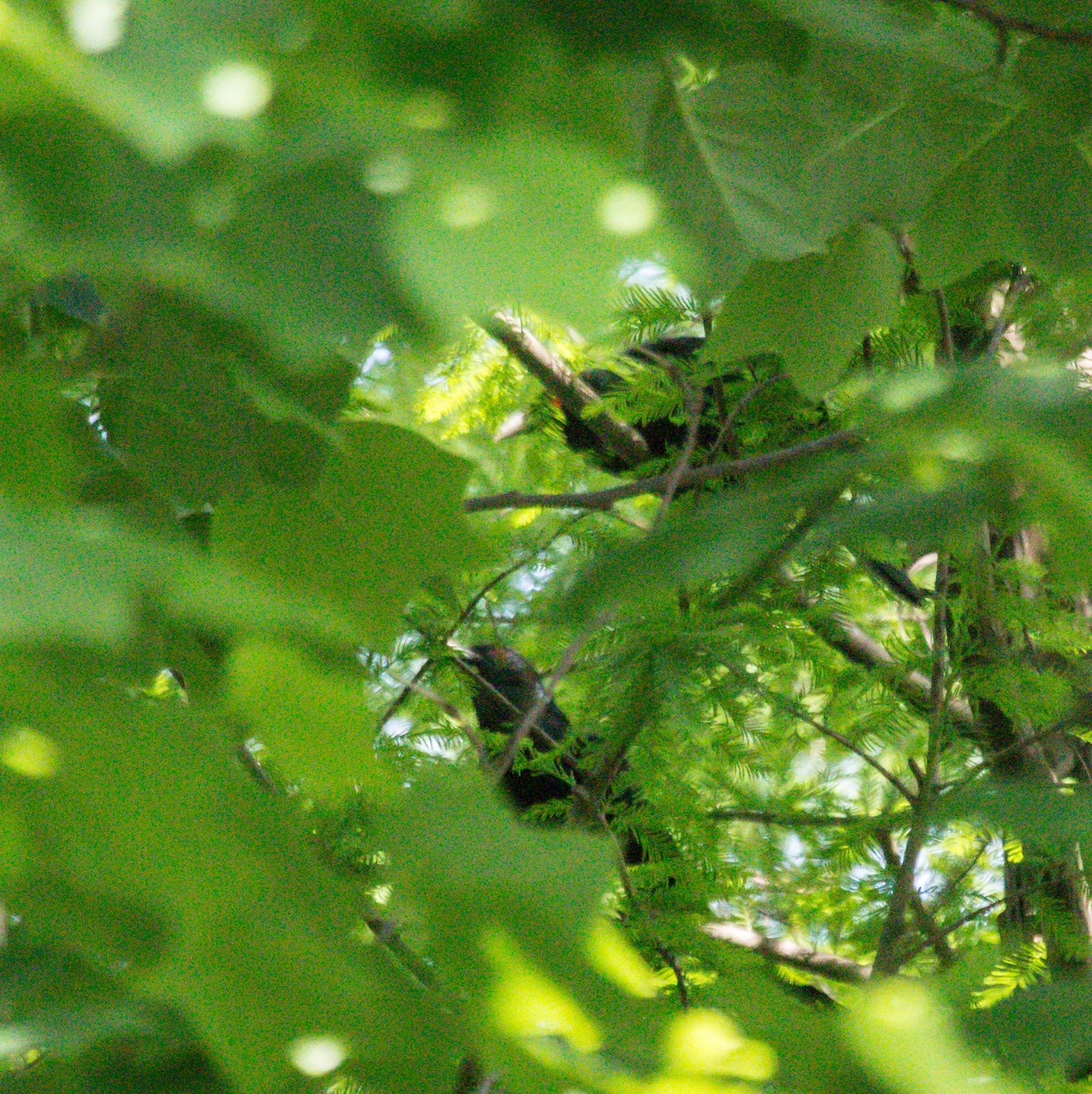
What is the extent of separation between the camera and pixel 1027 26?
0.33m

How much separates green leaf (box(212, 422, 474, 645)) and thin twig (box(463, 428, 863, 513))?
26 centimetres

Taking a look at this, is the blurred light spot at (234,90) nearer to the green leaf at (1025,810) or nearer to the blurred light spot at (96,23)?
the blurred light spot at (96,23)

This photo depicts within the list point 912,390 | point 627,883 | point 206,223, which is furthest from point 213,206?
point 627,883

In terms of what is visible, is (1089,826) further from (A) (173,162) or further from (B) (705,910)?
(B) (705,910)

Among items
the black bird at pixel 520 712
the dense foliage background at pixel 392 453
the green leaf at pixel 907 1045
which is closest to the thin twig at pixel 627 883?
the black bird at pixel 520 712

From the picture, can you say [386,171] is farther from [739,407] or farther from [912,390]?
[739,407]

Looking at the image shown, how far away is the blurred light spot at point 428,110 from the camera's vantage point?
0.18m

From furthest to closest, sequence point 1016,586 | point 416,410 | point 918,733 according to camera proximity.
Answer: point 918,733
point 416,410
point 1016,586

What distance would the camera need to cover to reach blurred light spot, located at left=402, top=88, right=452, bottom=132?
18 centimetres

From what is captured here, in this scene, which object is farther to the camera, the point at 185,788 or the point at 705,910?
the point at 705,910

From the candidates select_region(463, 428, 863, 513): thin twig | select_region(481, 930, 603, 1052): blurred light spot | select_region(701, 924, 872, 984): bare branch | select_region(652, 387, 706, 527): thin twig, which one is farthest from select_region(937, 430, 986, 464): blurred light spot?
select_region(701, 924, 872, 984): bare branch

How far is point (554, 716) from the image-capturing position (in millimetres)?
1551

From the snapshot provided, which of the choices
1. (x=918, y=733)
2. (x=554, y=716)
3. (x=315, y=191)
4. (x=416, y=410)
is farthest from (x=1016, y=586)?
(x=315, y=191)

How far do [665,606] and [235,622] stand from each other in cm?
90
